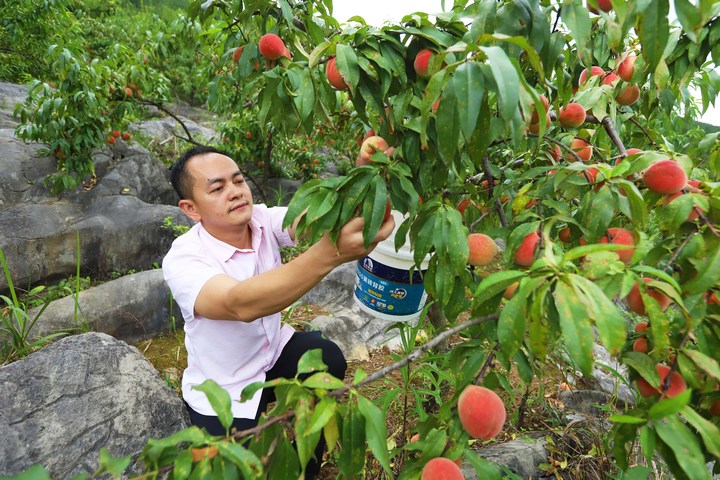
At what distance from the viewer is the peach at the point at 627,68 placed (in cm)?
97

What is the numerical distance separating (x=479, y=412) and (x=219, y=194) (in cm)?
92

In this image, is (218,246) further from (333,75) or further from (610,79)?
(610,79)

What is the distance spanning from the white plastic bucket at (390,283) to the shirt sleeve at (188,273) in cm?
45

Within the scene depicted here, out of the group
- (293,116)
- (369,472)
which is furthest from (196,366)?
(293,116)

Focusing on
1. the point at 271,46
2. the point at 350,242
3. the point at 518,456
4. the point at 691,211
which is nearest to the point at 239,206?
the point at 271,46

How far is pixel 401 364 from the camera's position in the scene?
59cm

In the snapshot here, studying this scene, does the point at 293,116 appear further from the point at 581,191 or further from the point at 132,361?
the point at 132,361

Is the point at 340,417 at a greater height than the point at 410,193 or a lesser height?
lesser

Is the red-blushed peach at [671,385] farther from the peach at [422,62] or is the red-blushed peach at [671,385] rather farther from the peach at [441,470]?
the peach at [422,62]

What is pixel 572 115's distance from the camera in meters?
0.95

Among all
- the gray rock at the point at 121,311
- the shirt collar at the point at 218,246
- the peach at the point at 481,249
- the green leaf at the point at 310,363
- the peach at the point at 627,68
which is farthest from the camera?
the gray rock at the point at 121,311

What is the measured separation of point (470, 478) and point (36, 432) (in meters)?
1.30

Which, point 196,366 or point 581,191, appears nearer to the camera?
point 581,191

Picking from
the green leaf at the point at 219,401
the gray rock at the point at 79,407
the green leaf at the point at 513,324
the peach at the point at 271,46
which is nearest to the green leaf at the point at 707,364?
the green leaf at the point at 513,324
